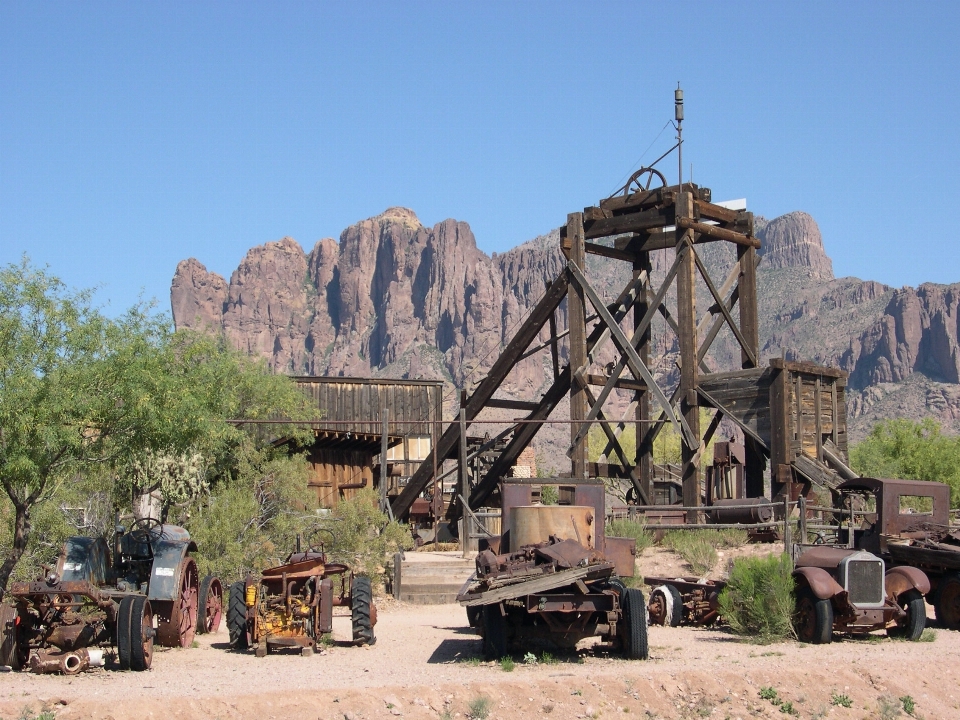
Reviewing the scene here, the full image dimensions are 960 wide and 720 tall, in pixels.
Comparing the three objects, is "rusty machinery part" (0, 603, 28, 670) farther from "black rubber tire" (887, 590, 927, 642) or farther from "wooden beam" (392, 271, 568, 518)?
"wooden beam" (392, 271, 568, 518)

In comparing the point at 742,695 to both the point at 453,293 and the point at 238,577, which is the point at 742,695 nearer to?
the point at 238,577

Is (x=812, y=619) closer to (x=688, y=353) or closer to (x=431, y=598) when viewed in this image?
(x=431, y=598)

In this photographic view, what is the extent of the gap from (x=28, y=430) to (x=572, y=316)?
42.9 feet

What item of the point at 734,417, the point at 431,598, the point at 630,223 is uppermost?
the point at 630,223

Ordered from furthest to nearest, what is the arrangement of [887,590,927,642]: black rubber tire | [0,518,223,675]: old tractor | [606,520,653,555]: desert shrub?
[606,520,653,555]: desert shrub, [887,590,927,642]: black rubber tire, [0,518,223,675]: old tractor

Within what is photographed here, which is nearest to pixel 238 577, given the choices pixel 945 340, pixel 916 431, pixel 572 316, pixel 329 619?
pixel 329 619

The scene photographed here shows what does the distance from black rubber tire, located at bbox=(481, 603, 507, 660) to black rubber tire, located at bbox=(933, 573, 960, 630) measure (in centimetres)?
651

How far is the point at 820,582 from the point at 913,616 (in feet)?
4.53

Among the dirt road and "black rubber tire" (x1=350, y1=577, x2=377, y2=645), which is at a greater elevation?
"black rubber tire" (x1=350, y1=577, x2=377, y2=645)

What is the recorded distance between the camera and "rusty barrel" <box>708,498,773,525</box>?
20.9 metres

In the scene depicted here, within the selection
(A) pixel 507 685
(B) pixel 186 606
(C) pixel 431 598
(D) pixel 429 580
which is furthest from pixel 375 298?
(A) pixel 507 685

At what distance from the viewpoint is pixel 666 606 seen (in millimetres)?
15570

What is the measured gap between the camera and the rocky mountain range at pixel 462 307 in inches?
5866

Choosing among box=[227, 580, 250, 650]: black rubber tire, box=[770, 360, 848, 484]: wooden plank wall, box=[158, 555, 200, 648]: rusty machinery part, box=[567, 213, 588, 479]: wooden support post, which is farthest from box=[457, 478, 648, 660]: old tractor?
box=[567, 213, 588, 479]: wooden support post
